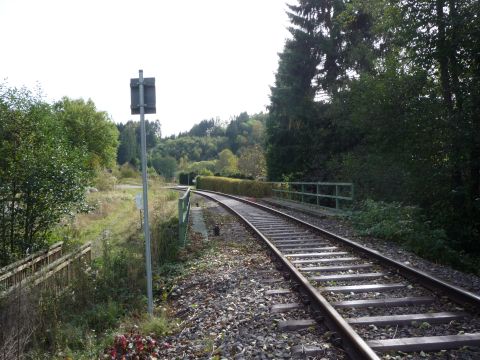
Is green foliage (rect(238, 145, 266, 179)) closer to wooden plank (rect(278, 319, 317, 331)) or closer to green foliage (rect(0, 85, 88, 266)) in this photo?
green foliage (rect(0, 85, 88, 266))

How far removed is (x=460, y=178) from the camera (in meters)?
11.9

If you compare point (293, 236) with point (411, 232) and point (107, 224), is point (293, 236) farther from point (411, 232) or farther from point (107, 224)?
point (107, 224)

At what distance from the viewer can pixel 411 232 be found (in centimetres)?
929

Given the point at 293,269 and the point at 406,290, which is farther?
the point at 293,269

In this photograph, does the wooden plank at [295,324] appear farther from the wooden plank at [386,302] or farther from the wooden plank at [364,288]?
the wooden plank at [364,288]

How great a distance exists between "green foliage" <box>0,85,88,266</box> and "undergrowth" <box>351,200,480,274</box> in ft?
24.7

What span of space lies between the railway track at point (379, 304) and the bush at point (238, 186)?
2076 centimetres

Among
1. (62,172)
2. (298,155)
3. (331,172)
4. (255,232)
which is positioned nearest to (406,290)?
(255,232)

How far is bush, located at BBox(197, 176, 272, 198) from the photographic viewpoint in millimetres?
28552

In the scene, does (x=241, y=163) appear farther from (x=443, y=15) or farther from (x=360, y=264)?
(x=360, y=264)

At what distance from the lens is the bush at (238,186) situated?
28552mm

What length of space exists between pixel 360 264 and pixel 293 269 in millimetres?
1346

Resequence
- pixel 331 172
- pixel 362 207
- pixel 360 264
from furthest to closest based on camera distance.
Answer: pixel 331 172
pixel 362 207
pixel 360 264

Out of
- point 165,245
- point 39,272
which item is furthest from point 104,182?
point 39,272
